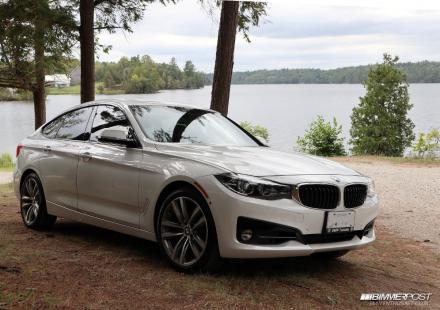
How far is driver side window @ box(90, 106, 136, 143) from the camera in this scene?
6.35 m

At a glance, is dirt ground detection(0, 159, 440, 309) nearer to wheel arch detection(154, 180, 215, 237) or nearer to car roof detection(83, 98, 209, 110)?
wheel arch detection(154, 180, 215, 237)

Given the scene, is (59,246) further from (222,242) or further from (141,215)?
(222,242)

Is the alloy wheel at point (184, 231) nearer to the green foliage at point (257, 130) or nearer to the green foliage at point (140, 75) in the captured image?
the green foliage at point (257, 130)

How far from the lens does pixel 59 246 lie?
22.3ft

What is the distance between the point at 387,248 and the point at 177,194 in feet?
11.5

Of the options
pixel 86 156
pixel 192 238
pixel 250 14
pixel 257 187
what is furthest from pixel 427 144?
pixel 257 187

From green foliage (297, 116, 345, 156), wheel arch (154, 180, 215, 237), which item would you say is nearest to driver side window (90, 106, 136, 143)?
wheel arch (154, 180, 215, 237)

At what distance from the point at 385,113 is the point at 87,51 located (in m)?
28.2

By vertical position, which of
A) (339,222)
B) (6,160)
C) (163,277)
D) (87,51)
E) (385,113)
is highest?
(87,51)

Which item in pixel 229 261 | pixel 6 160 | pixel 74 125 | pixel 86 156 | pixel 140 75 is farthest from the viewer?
pixel 6 160

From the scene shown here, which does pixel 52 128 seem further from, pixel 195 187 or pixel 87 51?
pixel 87 51

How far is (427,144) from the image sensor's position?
79.8 feet

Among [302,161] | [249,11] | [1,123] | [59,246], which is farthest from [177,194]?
[1,123]

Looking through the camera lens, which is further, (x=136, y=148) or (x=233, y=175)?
(x=136, y=148)
